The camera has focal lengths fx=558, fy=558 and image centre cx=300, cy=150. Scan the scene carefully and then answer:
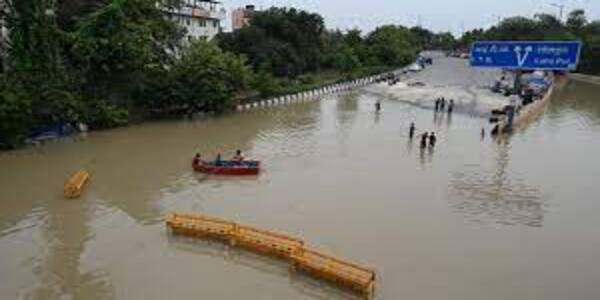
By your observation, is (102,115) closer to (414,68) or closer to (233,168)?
(233,168)

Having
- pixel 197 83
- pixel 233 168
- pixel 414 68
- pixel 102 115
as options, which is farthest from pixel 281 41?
pixel 233 168

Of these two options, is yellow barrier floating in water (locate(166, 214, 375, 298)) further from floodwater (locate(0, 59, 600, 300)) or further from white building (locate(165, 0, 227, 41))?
white building (locate(165, 0, 227, 41))

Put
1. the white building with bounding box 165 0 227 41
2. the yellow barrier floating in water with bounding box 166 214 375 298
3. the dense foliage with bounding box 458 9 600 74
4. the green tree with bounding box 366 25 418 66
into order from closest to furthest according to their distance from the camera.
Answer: the yellow barrier floating in water with bounding box 166 214 375 298 → the white building with bounding box 165 0 227 41 → the dense foliage with bounding box 458 9 600 74 → the green tree with bounding box 366 25 418 66

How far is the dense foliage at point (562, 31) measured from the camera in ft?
281

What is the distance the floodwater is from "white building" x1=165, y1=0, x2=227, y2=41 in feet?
73.1

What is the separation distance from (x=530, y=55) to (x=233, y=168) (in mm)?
23902

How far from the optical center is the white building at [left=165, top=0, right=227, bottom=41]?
56.8 meters

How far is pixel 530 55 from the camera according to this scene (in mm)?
38094

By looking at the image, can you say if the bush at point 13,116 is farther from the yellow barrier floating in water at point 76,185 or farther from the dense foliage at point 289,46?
the dense foliage at point 289,46

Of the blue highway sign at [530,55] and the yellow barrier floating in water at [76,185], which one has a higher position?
the blue highway sign at [530,55]

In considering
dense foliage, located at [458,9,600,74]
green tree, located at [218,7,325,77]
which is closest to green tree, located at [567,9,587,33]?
dense foliage, located at [458,9,600,74]

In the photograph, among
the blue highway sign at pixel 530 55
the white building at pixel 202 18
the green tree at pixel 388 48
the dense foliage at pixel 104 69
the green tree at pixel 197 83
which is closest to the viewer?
the dense foliage at pixel 104 69

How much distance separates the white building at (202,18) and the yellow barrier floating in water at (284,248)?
Result: 3897cm

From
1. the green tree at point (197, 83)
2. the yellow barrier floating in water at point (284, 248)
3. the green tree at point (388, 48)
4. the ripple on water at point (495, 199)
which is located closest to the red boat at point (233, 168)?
the yellow barrier floating in water at point (284, 248)
